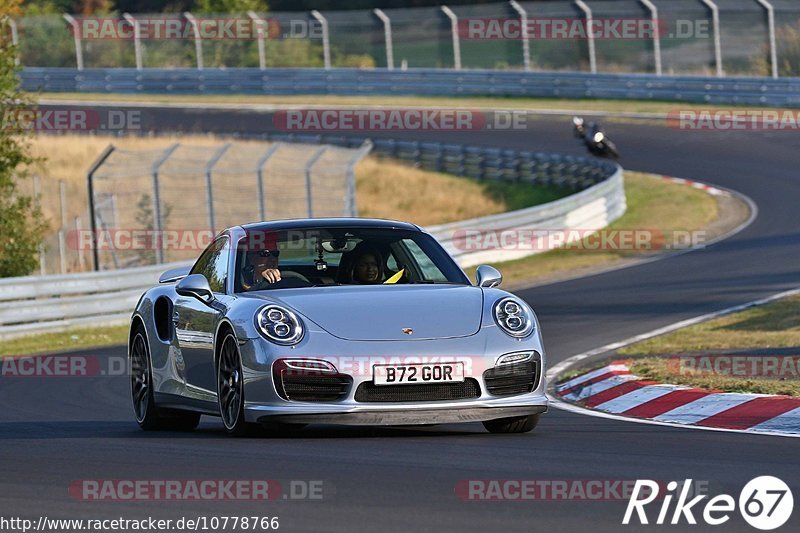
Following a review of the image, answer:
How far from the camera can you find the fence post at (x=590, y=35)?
44.8 meters

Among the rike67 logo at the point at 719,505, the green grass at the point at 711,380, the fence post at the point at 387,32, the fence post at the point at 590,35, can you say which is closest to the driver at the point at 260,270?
the green grass at the point at 711,380

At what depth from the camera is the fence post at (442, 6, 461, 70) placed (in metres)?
46.4

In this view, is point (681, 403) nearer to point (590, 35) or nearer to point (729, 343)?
point (729, 343)

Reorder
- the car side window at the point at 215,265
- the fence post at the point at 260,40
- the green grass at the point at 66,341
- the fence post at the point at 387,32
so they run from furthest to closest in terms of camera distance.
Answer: the fence post at the point at 260,40 → the fence post at the point at 387,32 → the green grass at the point at 66,341 → the car side window at the point at 215,265

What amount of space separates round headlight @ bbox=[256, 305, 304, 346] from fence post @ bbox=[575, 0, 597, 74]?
123 feet

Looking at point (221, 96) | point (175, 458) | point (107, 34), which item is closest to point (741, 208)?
point (175, 458)

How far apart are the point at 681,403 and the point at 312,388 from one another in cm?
293

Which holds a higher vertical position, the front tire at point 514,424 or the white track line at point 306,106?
the front tire at point 514,424

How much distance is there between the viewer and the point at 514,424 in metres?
8.92

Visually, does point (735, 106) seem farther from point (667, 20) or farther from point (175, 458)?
point (175, 458)

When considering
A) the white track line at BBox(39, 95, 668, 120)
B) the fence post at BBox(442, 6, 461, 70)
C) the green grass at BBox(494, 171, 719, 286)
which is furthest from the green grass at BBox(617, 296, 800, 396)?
the fence post at BBox(442, 6, 461, 70)

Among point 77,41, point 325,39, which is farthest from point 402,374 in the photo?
point 77,41

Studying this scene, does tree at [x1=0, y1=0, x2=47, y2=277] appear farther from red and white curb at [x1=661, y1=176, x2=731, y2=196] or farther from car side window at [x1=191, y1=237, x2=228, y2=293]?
car side window at [x1=191, y1=237, x2=228, y2=293]

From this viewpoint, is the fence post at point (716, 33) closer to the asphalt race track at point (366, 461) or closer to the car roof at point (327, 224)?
the asphalt race track at point (366, 461)
